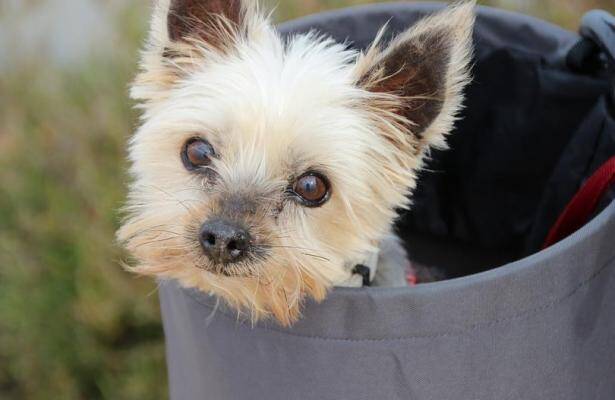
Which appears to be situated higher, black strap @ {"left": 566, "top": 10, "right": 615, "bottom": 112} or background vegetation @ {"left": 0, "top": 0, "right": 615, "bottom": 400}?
black strap @ {"left": 566, "top": 10, "right": 615, "bottom": 112}

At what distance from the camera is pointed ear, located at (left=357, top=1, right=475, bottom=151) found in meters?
1.16

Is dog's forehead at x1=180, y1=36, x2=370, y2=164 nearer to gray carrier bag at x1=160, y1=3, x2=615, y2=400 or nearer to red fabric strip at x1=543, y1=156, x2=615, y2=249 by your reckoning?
gray carrier bag at x1=160, y1=3, x2=615, y2=400

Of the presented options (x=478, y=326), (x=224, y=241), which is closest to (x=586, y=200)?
(x=478, y=326)

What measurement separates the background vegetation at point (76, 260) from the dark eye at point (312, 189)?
1.06 meters

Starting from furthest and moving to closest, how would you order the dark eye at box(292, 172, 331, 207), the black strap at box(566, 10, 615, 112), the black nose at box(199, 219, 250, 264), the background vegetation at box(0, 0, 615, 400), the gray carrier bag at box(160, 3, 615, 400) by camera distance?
the background vegetation at box(0, 0, 615, 400) → the black strap at box(566, 10, 615, 112) → the dark eye at box(292, 172, 331, 207) → the black nose at box(199, 219, 250, 264) → the gray carrier bag at box(160, 3, 615, 400)

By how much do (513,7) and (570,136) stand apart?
694mm

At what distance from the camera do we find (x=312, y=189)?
1286 millimetres

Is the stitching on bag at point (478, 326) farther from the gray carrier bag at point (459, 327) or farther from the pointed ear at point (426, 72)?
the pointed ear at point (426, 72)

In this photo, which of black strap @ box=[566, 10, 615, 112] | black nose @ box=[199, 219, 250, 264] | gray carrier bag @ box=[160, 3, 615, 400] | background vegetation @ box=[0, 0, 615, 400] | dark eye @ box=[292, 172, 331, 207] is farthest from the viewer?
background vegetation @ box=[0, 0, 615, 400]

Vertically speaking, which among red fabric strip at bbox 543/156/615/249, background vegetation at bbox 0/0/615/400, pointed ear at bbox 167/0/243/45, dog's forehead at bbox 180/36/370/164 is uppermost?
pointed ear at bbox 167/0/243/45

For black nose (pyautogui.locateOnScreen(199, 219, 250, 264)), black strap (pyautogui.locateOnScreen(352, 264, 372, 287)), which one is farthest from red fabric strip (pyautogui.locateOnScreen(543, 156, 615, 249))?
black nose (pyautogui.locateOnScreen(199, 219, 250, 264))

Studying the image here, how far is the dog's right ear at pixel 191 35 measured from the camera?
52.3 inches

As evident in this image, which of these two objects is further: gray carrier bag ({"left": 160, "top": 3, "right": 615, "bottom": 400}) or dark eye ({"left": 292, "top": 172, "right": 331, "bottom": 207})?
dark eye ({"left": 292, "top": 172, "right": 331, "bottom": 207})

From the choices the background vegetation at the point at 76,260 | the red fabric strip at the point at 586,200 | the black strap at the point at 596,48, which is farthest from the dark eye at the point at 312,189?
the background vegetation at the point at 76,260
